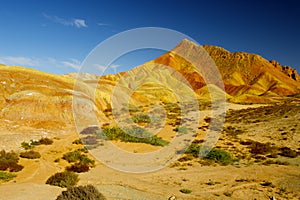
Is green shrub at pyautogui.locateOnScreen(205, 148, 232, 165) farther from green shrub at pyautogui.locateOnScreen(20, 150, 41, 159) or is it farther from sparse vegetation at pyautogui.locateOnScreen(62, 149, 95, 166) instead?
green shrub at pyautogui.locateOnScreen(20, 150, 41, 159)

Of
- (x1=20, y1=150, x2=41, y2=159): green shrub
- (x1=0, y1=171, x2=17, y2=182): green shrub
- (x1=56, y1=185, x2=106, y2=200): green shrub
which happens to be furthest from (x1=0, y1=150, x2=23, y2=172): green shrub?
(x1=56, y1=185, x2=106, y2=200): green shrub

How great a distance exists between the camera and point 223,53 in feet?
439

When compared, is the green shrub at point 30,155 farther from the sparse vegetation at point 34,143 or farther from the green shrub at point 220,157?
the green shrub at point 220,157

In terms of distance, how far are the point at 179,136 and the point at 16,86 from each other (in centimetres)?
1841

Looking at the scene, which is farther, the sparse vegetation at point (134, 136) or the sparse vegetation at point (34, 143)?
the sparse vegetation at point (134, 136)

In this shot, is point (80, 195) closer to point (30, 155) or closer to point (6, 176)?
point (6, 176)

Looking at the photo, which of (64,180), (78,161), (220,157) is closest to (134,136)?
(78,161)

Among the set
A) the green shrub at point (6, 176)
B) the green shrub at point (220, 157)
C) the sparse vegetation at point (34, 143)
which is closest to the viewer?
the green shrub at point (6, 176)

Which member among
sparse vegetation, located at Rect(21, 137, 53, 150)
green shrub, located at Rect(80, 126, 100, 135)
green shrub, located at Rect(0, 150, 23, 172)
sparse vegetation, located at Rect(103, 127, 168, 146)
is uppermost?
sparse vegetation, located at Rect(103, 127, 168, 146)

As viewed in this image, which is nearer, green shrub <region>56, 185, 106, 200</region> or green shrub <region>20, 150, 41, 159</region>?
green shrub <region>56, 185, 106, 200</region>

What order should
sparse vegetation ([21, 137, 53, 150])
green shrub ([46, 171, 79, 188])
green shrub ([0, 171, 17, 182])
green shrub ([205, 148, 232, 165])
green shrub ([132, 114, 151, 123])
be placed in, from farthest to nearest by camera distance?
green shrub ([132, 114, 151, 123])
sparse vegetation ([21, 137, 53, 150])
green shrub ([205, 148, 232, 165])
green shrub ([0, 171, 17, 182])
green shrub ([46, 171, 79, 188])

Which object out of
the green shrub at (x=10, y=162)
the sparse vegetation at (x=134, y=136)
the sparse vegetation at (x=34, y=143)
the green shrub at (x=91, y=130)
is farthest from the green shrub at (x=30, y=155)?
the green shrub at (x=91, y=130)

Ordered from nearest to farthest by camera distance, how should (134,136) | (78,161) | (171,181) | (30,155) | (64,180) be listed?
(64,180), (171,181), (30,155), (78,161), (134,136)

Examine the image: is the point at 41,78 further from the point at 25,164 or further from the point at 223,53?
the point at 223,53
